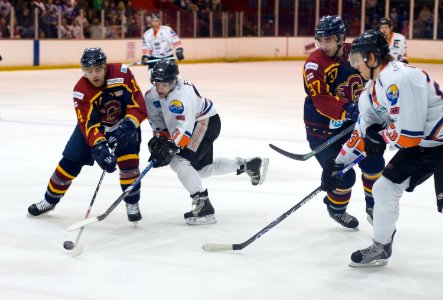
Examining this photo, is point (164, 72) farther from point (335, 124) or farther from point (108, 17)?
point (108, 17)

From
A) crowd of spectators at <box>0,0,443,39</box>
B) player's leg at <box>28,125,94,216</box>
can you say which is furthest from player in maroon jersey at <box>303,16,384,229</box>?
crowd of spectators at <box>0,0,443,39</box>

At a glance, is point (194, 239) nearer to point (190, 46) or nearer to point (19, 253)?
point (19, 253)

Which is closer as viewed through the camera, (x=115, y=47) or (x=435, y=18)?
(x=115, y=47)

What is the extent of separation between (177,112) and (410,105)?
133 centimetres

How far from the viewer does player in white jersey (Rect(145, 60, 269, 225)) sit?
3.89 m

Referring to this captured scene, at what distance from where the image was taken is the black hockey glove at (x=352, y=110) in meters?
3.77

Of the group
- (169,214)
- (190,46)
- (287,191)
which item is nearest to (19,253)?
(169,214)

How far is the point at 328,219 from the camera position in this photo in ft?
13.7

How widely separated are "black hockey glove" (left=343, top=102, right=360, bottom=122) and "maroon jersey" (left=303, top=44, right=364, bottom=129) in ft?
0.09

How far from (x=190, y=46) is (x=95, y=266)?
13.2 meters

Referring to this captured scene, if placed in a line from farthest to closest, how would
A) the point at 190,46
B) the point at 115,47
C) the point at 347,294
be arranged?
1. the point at 190,46
2. the point at 115,47
3. the point at 347,294

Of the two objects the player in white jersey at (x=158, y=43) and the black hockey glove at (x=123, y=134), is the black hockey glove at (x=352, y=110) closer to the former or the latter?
the black hockey glove at (x=123, y=134)

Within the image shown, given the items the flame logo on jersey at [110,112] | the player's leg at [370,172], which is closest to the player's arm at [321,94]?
the player's leg at [370,172]

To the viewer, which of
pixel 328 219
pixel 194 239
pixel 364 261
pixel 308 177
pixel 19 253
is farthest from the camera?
pixel 308 177
